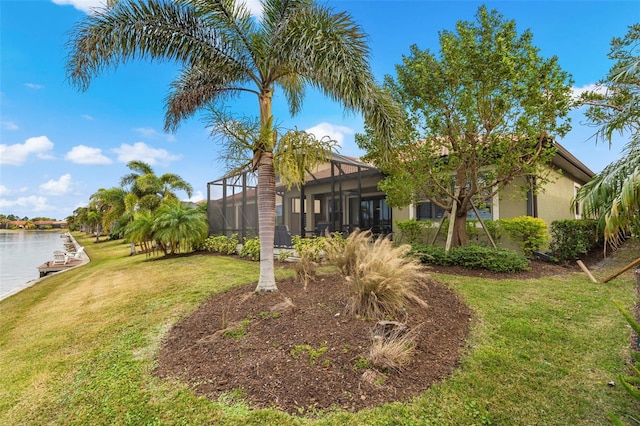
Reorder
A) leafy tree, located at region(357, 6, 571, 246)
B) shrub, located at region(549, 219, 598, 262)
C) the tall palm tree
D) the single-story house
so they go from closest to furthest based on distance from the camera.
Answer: the tall palm tree < leafy tree, located at region(357, 6, 571, 246) < shrub, located at region(549, 219, 598, 262) < the single-story house

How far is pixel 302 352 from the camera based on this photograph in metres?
3.04

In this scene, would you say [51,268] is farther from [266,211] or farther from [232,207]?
[266,211]

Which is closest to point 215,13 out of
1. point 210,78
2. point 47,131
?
point 210,78

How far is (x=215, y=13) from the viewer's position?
489cm

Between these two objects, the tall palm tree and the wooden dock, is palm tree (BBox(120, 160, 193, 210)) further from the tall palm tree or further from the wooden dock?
the tall palm tree

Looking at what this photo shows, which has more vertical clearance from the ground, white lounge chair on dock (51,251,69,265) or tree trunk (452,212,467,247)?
tree trunk (452,212,467,247)

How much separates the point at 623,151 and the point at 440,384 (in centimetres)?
693

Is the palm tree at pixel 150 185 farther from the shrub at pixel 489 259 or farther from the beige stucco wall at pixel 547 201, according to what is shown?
the beige stucco wall at pixel 547 201

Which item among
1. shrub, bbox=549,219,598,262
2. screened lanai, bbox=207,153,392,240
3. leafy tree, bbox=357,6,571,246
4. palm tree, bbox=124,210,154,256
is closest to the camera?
leafy tree, bbox=357,6,571,246

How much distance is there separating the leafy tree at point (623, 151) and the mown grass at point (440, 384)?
146 centimetres

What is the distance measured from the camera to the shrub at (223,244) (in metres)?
12.2

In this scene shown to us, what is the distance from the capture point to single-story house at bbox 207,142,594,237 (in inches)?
384

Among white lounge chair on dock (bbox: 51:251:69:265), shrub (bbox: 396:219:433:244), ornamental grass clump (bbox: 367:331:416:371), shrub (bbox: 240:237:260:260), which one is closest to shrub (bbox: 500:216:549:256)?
shrub (bbox: 396:219:433:244)

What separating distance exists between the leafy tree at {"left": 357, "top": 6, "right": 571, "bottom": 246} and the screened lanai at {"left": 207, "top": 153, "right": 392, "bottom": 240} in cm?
333
